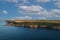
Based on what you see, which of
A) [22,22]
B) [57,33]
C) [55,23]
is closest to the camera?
[22,22]

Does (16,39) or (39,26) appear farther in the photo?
(39,26)

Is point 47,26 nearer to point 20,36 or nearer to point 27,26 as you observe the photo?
point 27,26

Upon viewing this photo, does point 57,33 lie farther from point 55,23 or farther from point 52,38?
point 55,23

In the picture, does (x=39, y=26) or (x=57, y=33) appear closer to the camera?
(x=39, y=26)

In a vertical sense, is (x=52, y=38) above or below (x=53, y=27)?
below

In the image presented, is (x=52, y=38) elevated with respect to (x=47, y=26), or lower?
lower

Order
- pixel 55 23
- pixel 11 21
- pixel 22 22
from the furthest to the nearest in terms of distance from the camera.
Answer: pixel 55 23
pixel 22 22
pixel 11 21

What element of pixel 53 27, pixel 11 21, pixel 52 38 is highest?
pixel 11 21

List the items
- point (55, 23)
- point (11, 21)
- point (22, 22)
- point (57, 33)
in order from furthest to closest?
1. point (57, 33)
2. point (55, 23)
3. point (22, 22)
4. point (11, 21)

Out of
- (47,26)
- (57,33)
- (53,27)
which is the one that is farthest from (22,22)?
(57,33)

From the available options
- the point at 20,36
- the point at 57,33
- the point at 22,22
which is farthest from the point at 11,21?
the point at 57,33
